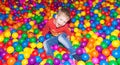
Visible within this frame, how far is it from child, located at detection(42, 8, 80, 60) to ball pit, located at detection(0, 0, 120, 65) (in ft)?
0.15

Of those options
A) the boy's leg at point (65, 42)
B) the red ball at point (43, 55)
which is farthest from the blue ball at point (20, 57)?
the boy's leg at point (65, 42)

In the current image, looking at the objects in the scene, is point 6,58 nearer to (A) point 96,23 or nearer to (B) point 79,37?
(B) point 79,37

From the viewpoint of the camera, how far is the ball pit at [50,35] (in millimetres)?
2080

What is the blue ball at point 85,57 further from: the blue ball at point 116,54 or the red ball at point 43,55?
the red ball at point 43,55

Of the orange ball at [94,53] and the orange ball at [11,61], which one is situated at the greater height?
the orange ball at [94,53]

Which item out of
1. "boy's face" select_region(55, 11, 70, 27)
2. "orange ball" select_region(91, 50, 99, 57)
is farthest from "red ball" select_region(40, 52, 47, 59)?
"orange ball" select_region(91, 50, 99, 57)

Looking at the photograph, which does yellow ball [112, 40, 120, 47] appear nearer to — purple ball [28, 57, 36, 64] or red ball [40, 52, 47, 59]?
red ball [40, 52, 47, 59]

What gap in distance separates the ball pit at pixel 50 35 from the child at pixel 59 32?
46 millimetres

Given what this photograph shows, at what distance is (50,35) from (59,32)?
0.45ft

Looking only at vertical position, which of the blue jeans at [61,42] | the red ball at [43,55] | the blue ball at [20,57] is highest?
the blue jeans at [61,42]

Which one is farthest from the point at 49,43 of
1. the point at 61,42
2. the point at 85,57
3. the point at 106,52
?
the point at 106,52

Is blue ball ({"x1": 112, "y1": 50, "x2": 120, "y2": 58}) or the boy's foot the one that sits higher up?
blue ball ({"x1": 112, "y1": 50, "x2": 120, "y2": 58})

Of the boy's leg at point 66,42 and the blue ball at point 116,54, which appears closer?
the blue ball at point 116,54

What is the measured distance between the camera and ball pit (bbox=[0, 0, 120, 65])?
2080mm
